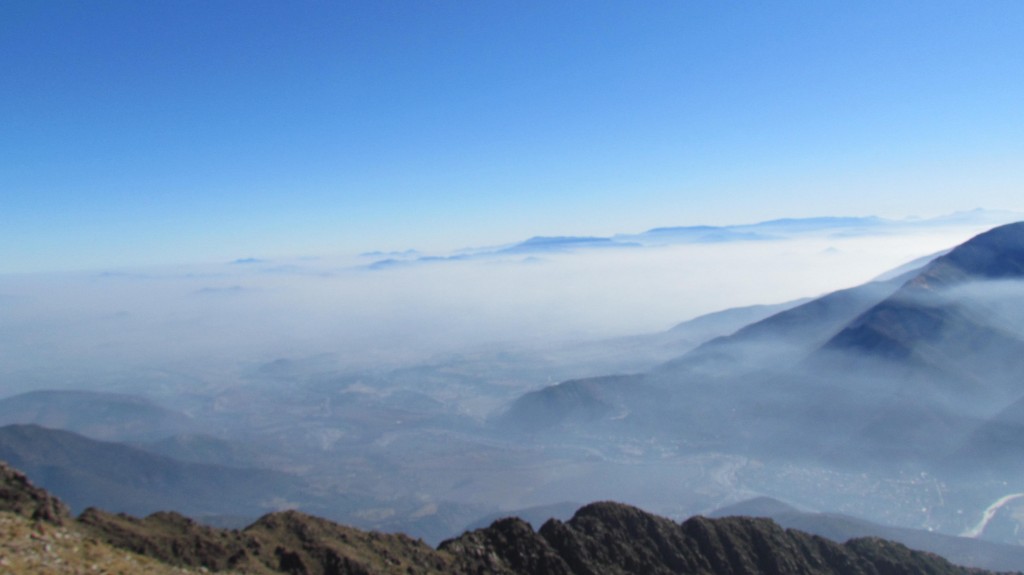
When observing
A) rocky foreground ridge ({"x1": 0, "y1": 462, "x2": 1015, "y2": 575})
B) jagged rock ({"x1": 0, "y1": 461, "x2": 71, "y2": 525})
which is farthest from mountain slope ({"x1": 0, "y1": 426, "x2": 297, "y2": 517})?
jagged rock ({"x1": 0, "y1": 461, "x2": 71, "y2": 525})

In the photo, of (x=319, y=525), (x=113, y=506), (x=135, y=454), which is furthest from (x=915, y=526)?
(x=135, y=454)

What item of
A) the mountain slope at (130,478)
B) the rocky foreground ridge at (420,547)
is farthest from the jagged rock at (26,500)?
the mountain slope at (130,478)

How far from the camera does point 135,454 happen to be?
633 feet

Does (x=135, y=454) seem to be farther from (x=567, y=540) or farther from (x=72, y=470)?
(x=567, y=540)

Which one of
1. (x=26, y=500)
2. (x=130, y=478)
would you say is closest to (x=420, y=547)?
(x=26, y=500)

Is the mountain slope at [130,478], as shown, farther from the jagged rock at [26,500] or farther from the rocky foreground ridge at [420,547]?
the jagged rock at [26,500]

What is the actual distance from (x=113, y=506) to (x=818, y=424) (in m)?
219

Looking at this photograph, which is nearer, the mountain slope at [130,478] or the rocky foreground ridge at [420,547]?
the rocky foreground ridge at [420,547]

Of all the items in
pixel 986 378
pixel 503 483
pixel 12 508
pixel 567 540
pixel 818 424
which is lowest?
pixel 503 483

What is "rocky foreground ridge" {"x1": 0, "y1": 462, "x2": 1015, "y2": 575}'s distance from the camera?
23.1 metres

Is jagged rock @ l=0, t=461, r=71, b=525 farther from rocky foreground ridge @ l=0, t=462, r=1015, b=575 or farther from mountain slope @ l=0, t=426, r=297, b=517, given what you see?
mountain slope @ l=0, t=426, r=297, b=517

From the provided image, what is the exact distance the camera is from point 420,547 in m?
36.0

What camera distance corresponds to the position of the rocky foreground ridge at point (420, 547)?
23141 mm

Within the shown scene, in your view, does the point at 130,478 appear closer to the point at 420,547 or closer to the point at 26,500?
the point at 420,547
